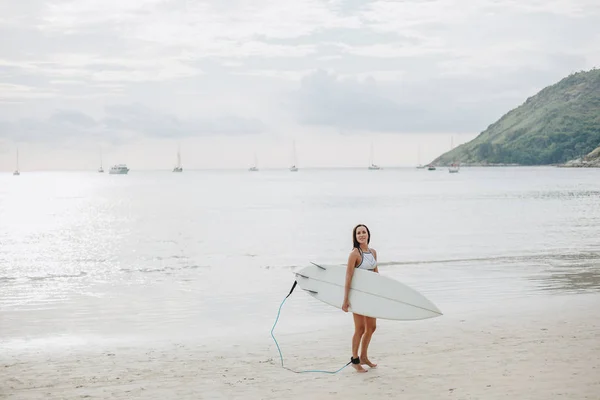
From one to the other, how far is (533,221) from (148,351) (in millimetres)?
34889

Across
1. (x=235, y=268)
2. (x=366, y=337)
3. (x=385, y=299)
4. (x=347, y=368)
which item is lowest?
(x=235, y=268)

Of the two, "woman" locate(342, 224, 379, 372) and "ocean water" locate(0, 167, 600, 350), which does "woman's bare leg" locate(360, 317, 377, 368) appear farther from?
"ocean water" locate(0, 167, 600, 350)

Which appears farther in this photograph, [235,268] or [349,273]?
[235,268]

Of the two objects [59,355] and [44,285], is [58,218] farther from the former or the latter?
[59,355]

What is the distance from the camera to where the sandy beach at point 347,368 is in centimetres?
734

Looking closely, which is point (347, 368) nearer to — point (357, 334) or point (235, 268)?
point (357, 334)

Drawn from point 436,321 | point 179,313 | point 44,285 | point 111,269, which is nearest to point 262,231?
point 111,269

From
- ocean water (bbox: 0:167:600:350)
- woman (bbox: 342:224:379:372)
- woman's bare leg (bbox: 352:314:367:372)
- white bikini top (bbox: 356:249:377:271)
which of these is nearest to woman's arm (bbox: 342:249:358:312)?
woman (bbox: 342:224:379:372)

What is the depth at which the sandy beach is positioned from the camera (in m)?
7.34

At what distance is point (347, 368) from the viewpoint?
329 inches

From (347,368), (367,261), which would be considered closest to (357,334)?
(347,368)

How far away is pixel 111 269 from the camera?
72.6ft

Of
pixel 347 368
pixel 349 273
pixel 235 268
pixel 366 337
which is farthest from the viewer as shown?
pixel 235 268

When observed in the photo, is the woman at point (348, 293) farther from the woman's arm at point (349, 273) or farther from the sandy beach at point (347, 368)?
the sandy beach at point (347, 368)
